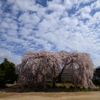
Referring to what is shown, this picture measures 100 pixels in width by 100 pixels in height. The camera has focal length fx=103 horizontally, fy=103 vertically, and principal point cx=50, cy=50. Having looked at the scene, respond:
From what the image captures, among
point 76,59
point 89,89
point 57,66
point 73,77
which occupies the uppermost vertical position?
point 76,59

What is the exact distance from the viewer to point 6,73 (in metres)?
16.5

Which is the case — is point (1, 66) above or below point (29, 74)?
above

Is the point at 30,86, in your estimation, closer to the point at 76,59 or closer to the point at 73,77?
the point at 73,77

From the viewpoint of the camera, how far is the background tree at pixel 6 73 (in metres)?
16.3

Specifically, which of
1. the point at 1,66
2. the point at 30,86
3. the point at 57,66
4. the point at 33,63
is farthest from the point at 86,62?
the point at 1,66

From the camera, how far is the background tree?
16.3 metres

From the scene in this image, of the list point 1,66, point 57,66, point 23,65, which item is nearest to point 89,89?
point 57,66

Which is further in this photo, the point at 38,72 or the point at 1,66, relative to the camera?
the point at 1,66

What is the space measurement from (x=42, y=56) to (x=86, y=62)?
6333 millimetres

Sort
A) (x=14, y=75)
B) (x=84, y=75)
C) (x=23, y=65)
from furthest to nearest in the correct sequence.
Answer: (x=14, y=75) → (x=23, y=65) → (x=84, y=75)

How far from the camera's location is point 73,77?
14.2 metres

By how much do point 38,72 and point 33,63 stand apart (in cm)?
138

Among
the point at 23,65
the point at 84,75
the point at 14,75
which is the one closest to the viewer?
the point at 84,75

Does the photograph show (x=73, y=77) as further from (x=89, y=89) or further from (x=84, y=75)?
(x=89, y=89)
